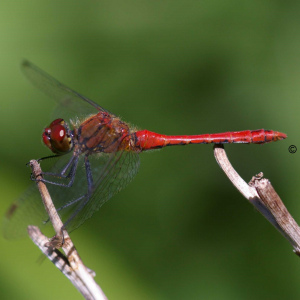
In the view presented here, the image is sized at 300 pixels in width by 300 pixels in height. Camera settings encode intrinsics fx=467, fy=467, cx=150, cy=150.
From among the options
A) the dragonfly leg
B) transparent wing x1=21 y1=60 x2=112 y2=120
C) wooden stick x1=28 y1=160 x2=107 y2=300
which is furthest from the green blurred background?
wooden stick x1=28 y1=160 x2=107 y2=300

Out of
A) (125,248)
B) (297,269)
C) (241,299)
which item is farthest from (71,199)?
(297,269)

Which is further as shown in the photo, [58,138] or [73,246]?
[58,138]

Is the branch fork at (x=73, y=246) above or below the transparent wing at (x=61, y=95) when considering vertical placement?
below

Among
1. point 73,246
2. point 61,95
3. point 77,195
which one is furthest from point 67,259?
point 61,95

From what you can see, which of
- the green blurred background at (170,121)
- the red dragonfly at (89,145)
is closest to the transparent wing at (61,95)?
the red dragonfly at (89,145)

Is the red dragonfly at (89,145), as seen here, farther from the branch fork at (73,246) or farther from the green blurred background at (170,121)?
the branch fork at (73,246)

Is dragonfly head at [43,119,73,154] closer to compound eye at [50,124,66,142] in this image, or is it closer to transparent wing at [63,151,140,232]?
compound eye at [50,124,66,142]

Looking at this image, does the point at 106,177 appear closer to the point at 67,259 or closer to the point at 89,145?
the point at 89,145
